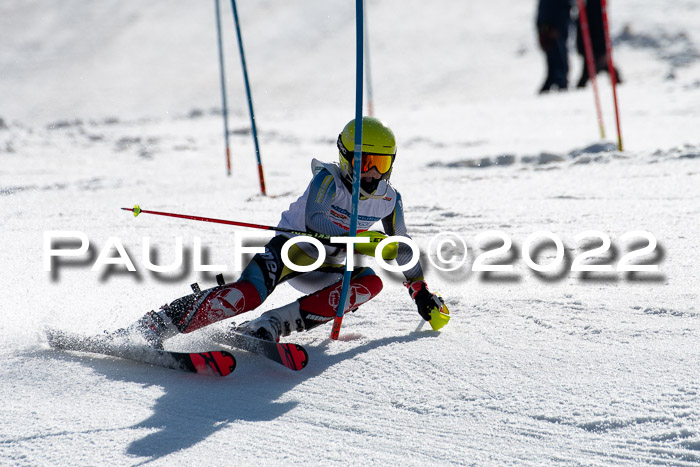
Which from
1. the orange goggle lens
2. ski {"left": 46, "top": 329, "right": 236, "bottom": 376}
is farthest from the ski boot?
the orange goggle lens

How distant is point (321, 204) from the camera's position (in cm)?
Answer: 347

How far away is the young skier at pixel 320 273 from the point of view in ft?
10.6

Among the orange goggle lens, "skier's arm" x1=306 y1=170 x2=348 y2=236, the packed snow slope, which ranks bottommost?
the packed snow slope

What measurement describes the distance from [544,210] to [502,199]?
0.60 meters

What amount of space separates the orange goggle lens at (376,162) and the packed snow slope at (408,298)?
0.72 m

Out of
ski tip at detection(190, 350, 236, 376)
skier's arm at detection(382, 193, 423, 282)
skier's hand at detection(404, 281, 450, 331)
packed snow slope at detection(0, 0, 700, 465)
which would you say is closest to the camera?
packed snow slope at detection(0, 0, 700, 465)

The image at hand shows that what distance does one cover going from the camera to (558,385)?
2.77 m

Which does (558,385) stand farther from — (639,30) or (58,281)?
(639,30)

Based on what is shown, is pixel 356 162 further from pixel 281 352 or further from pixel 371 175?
pixel 281 352

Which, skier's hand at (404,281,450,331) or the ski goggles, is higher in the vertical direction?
the ski goggles

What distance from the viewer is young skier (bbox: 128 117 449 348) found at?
10.6 ft

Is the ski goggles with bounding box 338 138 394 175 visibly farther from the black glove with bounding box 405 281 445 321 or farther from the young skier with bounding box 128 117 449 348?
the black glove with bounding box 405 281 445 321

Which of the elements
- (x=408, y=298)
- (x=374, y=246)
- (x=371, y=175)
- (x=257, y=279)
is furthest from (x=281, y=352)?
(x=408, y=298)

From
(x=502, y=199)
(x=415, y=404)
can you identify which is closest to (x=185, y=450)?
(x=415, y=404)
